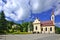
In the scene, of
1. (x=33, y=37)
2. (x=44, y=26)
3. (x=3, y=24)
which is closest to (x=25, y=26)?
(x=33, y=37)

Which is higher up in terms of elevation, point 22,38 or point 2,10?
point 2,10

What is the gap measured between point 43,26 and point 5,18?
1.92 m

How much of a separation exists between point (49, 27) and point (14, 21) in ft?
5.76

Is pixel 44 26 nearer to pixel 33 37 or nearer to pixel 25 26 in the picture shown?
pixel 33 37

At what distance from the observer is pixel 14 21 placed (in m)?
13.5

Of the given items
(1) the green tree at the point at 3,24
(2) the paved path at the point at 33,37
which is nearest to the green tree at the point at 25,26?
(2) the paved path at the point at 33,37

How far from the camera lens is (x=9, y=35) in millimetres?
13422

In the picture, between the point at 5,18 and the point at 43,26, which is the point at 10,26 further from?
the point at 43,26

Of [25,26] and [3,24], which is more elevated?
[3,24]

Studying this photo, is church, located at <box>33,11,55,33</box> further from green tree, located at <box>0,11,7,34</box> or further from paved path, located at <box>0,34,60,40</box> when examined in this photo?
green tree, located at <box>0,11,7,34</box>

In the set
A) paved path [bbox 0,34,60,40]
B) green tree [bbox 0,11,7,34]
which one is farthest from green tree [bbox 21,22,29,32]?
green tree [bbox 0,11,7,34]

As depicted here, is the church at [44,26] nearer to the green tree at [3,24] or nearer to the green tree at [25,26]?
the green tree at [25,26]

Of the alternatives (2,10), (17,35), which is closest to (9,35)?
(17,35)

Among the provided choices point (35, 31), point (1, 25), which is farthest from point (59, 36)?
point (1, 25)
